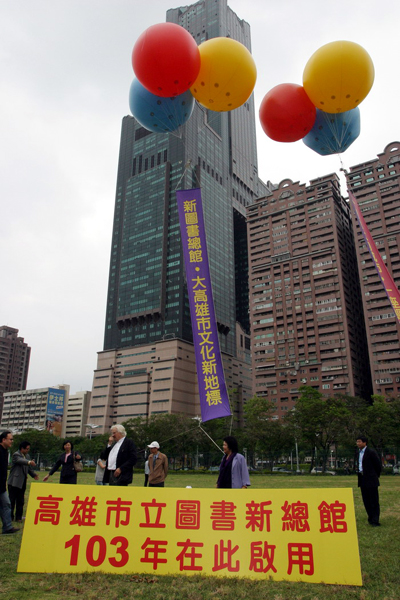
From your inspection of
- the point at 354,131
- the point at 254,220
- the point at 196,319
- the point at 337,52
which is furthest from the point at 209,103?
the point at 254,220

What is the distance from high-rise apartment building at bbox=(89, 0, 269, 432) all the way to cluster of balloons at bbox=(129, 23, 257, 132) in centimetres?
8716

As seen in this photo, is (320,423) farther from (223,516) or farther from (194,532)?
(194,532)

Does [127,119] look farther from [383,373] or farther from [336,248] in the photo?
[383,373]

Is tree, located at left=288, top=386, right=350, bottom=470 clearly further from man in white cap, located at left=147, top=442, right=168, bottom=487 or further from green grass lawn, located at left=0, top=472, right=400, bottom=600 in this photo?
green grass lawn, located at left=0, top=472, right=400, bottom=600

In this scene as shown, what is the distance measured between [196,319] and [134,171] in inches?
4641

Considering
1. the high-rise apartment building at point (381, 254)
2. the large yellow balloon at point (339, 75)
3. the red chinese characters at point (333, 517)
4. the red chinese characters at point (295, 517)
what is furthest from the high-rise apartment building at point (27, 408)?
the red chinese characters at point (333, 517)

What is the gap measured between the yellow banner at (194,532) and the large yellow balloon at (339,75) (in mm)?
9062

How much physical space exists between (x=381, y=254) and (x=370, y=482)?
291 ft

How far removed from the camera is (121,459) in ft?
24.2

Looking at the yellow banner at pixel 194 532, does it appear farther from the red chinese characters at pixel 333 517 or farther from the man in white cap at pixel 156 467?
the man in white cap at pixel 156 467

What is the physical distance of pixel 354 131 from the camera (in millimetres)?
11797

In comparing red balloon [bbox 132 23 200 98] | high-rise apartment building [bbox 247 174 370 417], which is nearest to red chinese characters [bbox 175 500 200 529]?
red balloon [bbox 132 23 200 98]

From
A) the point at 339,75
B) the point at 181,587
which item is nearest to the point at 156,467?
the point at 181,587

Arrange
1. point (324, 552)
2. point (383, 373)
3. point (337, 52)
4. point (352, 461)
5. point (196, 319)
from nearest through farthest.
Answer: point (324, 552) < point (337, 52) < point (196, 319) < point (352, 461) < point (383, 373)
